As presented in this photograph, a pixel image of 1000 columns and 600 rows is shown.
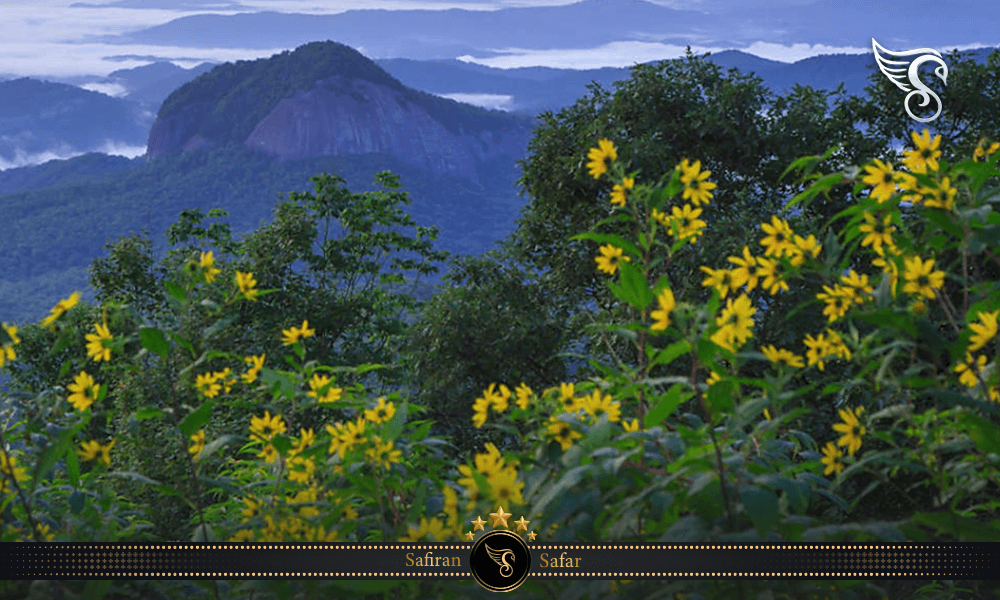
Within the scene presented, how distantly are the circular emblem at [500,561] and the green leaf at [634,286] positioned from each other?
0.51 metres

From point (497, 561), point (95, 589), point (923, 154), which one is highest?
point (923, 154)

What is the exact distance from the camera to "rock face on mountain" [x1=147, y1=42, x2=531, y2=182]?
7.79ft

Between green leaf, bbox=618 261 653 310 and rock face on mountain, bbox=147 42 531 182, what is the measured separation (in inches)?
45.4

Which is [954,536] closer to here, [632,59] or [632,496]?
[632,496]

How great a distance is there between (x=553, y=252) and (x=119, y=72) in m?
3.19

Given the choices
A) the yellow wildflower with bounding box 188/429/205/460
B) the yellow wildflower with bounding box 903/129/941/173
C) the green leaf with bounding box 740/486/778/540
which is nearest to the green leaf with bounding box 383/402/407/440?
the yellow wildflower with bounding box 188/429/205/460

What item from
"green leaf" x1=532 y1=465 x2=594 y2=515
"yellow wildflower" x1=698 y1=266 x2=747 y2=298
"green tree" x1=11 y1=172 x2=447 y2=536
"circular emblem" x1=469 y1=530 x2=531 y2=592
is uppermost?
"yellow wildflower" x1=698 y1=266 x2=747 y2=298

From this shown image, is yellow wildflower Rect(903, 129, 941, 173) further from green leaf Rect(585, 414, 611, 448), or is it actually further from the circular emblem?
the circular emblem

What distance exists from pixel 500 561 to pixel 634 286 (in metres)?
0.60

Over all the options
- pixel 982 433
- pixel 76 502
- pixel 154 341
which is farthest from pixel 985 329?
pixel 76 502

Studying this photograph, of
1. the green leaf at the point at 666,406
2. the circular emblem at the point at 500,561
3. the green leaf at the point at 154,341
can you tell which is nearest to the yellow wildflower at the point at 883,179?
the green leaf at the point at 666,406

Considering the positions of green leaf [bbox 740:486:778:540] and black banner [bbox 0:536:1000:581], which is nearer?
green leaf [bbox 740:486:778:540]

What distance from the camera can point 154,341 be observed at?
1.58 metres

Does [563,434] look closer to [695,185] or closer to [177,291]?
[695,185]
